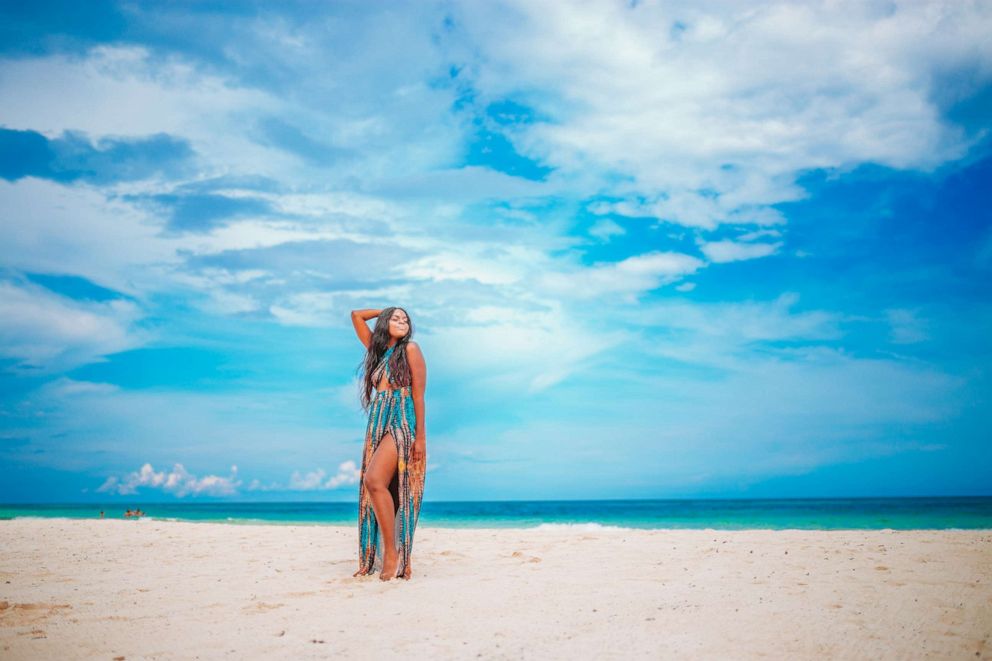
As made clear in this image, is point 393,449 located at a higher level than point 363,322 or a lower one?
lower

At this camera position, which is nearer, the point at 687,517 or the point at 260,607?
the point at 260,607

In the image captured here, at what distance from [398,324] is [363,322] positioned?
1.68 ft

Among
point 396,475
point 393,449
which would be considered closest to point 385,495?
point 396,475

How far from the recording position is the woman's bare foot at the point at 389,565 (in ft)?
19.3

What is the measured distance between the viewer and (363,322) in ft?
22.4

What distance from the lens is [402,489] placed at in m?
6.24

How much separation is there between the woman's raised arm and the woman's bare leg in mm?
1087

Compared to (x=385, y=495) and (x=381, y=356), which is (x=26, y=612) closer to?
(x=385, y=495)

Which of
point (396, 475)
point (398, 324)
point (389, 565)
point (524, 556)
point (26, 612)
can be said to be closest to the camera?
point (26, 612)

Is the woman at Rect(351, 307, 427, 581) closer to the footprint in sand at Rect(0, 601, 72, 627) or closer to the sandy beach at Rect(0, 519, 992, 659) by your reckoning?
the sandy beach at Rect(0, 519, 992, 659)

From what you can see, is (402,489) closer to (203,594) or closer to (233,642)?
(203,594)

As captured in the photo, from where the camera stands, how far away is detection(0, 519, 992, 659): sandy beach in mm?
3828

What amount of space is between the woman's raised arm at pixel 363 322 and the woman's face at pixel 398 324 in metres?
0.32

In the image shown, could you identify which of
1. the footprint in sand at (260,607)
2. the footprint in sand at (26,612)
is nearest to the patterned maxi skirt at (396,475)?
the footprint in sand at (260,607)
